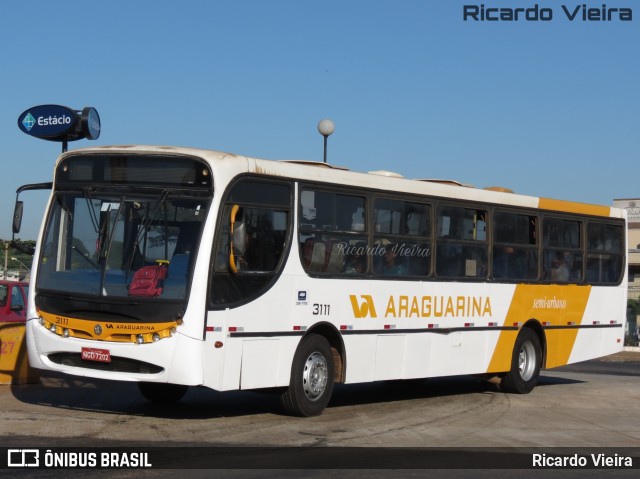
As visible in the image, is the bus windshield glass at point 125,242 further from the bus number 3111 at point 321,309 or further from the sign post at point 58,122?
the sign post at point 58,122

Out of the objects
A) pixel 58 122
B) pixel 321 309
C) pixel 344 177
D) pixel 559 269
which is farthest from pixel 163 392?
pixel 559 269

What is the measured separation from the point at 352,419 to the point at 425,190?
370 cm

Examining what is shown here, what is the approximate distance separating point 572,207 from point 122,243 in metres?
9.47

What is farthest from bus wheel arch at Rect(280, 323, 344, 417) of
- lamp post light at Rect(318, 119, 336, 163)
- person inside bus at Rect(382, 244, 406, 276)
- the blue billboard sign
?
lamp post light at Rect(318, 119, 336, 163)

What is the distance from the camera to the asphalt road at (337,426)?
33.2 feet

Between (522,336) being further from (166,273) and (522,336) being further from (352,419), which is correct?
(166,273)

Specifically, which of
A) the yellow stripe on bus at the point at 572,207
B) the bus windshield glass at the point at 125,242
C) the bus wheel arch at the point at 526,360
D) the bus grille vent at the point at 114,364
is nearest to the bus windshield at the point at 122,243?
the bus windshield glass at the point at 125,242

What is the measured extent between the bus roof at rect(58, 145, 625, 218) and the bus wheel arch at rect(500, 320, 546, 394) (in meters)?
2.04

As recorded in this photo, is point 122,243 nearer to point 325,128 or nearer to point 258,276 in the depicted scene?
point 258,276

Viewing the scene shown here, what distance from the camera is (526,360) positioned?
1767 cm

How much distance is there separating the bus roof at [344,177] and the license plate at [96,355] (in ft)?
7.22

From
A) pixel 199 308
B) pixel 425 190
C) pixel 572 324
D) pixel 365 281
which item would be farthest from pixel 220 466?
pixel 572 324

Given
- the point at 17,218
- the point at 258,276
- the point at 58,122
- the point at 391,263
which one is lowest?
the point at 258,276

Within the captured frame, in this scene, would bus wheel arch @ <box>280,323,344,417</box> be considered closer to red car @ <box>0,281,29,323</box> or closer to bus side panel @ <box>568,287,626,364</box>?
bus side panel @ <box>568,287,626,364</box>
